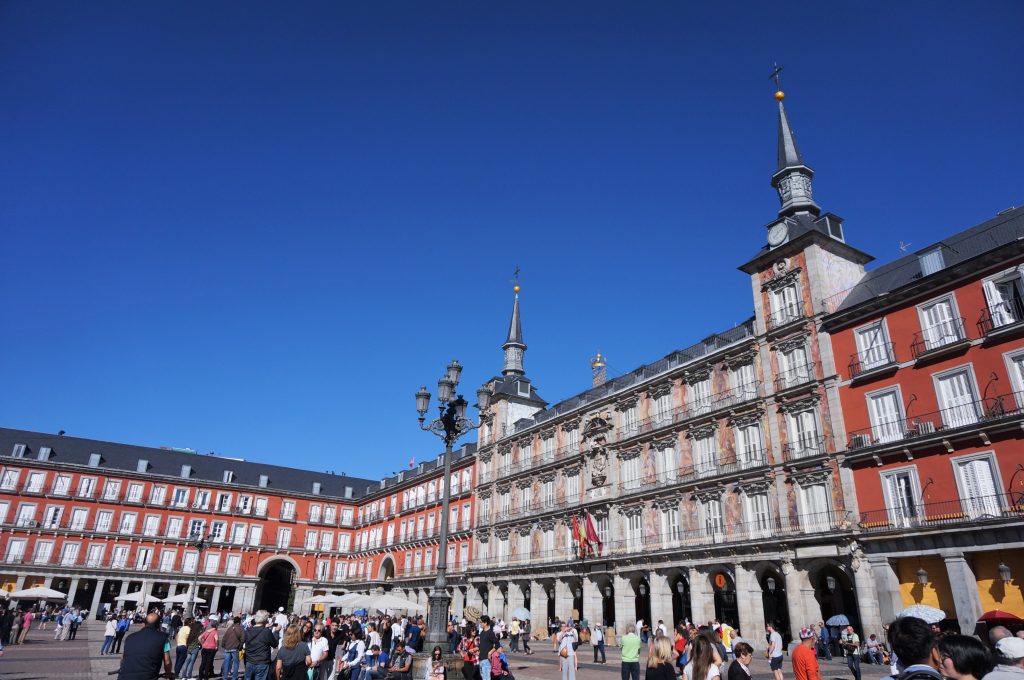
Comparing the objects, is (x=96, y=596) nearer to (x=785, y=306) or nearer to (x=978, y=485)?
(x=785, y=306)

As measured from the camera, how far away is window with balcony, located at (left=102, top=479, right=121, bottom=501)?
2320 inches

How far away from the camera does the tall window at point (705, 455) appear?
31.4 meters

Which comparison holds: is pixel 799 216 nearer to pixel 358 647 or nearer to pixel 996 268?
pixel 996 268

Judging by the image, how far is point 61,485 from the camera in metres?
57.7

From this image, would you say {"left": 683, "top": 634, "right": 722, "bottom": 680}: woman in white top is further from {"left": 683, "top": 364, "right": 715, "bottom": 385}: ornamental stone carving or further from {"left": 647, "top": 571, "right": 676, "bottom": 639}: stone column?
{"left": 683, "top": 364, "right": 715, "bottom": 385}: ornamental stone carving

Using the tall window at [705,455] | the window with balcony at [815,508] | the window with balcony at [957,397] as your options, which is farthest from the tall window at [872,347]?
the tall window at [705,455]

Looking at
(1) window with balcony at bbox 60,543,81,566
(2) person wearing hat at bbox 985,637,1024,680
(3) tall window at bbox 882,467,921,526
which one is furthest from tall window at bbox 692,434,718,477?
(1) window with balcony at bbox 60,543,81,566

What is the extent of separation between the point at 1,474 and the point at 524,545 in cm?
4744

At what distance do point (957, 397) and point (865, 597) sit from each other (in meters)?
8.06

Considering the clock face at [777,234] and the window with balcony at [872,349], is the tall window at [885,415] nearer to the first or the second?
the window with balcony at [872,349]

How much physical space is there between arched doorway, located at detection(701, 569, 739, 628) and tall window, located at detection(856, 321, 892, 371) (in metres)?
11.7

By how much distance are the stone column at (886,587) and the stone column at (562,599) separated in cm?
1921

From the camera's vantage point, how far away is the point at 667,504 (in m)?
33.2

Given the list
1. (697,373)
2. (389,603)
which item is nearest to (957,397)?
(697,373)
